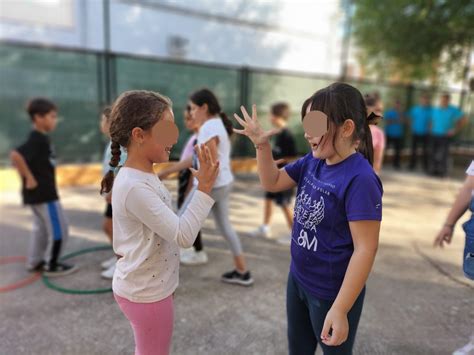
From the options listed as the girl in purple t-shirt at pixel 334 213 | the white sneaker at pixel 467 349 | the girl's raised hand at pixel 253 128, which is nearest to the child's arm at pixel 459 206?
the white sneaker at pixel 467 349

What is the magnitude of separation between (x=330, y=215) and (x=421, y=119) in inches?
391

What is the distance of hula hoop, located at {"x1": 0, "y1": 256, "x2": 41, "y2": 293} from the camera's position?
3.43m

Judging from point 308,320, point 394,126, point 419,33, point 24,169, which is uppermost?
point 419,33

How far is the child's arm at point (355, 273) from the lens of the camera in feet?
4.61

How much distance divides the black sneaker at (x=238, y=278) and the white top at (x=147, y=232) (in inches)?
73.8

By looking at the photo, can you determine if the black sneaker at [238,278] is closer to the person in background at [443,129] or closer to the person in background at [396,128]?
the person in background at [443,129]

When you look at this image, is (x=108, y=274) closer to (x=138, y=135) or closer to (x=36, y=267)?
(x=36, y=267)

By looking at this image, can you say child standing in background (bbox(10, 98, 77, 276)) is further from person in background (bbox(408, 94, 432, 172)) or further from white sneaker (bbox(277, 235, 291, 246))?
person in background (bbox(408, 94, 432, 172))

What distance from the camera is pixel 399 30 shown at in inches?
404

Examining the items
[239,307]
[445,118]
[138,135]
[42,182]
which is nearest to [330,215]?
[138,135]

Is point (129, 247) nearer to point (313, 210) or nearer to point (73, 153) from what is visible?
point (313, 210)

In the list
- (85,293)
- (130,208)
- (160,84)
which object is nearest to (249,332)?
(85,293)

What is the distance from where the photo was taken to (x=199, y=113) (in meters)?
3.30

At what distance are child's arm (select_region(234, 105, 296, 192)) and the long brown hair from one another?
0.35m
